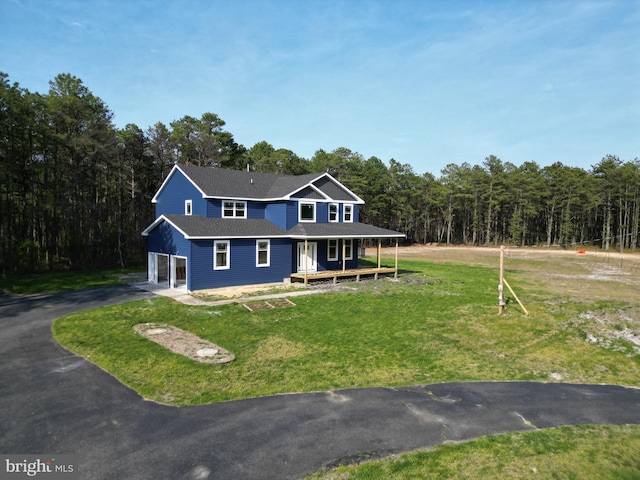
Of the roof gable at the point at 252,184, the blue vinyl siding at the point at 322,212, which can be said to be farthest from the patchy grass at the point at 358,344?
the roof gable at the point at 252,184

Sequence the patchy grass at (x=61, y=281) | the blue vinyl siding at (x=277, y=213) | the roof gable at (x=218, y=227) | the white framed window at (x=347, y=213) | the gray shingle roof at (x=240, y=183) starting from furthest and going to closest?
the white framed window at (x=347, y=213) < the blue vinyl siding at (x=277, y=213) < the gray shingle roof at (x=240, y=183) < the patchy grass at (x=61, y=281) < the roof gable at (x=218, y=227)

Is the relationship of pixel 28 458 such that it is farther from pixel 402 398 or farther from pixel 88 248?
pixel 88 248

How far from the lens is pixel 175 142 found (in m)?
45.3

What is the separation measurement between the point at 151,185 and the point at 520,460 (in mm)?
47094

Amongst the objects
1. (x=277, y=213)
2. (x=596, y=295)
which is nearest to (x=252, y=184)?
(x=277, y=213)

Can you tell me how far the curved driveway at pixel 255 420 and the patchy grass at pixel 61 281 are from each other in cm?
1392

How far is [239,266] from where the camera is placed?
22.9 metres

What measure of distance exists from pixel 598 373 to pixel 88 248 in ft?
126

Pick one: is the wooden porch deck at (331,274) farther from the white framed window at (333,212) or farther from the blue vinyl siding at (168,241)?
the blue vinyl siding at (168,241)

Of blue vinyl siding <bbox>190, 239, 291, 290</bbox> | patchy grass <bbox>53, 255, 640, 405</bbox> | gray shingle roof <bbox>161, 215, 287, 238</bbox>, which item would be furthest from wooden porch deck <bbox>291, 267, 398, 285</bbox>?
patchy grass <bbox>53, 255, 640, 405</bbox>

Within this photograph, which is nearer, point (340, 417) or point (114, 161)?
point (340, 417)

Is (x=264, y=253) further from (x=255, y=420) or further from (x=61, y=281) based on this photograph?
(x=255, y=420)

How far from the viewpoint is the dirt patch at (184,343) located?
11.3m

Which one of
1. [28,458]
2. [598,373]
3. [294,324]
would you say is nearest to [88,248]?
[294,324]
